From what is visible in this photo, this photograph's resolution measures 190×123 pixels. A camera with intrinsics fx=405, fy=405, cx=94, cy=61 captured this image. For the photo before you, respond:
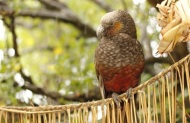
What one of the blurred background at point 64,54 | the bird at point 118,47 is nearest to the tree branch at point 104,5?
the blurred background at point 64,54

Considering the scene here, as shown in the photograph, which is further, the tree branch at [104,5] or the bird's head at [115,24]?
the tree branch at [104,5]

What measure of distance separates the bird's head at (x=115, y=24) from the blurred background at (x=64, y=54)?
292 mm

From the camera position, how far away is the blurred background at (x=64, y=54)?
11.8 feet

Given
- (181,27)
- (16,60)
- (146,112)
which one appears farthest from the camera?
(16,60)

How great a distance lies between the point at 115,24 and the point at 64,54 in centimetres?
259

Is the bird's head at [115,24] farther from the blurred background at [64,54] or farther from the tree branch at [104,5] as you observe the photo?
the tree branch at [104,5]

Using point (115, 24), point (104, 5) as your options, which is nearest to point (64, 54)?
point (104, 5)

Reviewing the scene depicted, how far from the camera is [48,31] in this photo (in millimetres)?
6621

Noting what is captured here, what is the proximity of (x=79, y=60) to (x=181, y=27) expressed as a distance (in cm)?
301

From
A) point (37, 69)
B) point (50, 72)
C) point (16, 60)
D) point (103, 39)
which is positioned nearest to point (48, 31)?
point (37, 69)

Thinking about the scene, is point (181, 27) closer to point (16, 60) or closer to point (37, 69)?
point (16, 60)

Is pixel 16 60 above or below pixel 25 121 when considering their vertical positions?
above

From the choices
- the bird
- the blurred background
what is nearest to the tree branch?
the blurred background

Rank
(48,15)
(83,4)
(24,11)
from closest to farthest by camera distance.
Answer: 1. (24,11)
2. (48,15)
3. (83,4)
